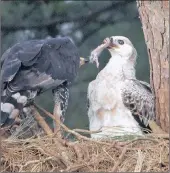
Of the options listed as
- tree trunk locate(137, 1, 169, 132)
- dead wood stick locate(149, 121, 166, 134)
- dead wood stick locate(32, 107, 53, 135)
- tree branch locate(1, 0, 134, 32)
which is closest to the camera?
tree trunk locate(137, 1, 169, 132)

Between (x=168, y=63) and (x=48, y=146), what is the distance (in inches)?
36.3

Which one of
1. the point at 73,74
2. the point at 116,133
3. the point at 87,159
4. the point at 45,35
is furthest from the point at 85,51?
the point at 87,159

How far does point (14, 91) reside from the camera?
4.63 metres

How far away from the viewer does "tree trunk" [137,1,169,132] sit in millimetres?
4547

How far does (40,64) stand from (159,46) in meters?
0.80

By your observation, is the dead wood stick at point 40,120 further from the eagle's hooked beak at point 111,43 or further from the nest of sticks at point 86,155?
the eagle's hooked beak at point 111,43

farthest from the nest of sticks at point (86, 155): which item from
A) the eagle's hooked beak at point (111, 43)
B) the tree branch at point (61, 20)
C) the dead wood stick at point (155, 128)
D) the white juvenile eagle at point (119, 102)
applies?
the tree branch at point (61, 20)

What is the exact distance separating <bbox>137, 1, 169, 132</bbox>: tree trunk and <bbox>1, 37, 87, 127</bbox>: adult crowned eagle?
0.63 m

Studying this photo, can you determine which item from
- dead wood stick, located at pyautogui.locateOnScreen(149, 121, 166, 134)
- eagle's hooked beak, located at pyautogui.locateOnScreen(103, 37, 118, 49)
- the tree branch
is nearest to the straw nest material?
dead wood stick, located at pyautogui.locateOnScreen(149, 121, 166, 134)

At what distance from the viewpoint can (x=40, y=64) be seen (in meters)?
4.85

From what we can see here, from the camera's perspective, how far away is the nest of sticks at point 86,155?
13.9 ft

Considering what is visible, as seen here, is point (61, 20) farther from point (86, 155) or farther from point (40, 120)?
point (86, 155)

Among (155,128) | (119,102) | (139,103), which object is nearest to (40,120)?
(119,102)

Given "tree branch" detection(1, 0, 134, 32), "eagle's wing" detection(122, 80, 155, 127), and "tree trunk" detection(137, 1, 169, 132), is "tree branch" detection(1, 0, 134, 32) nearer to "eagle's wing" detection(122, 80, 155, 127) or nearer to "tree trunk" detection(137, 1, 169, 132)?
"eagle's wing" detection(122, 80, 155, 127)
